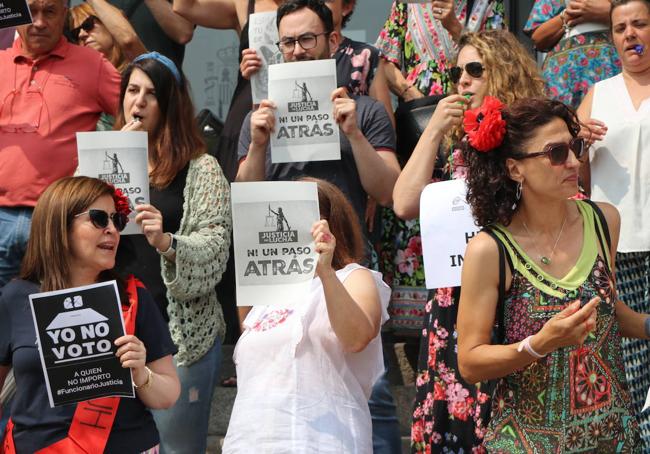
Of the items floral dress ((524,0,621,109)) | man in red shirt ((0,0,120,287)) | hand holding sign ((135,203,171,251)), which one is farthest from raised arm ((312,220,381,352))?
floral dress ((524,0,621,109))

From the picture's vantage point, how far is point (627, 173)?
5.19 m

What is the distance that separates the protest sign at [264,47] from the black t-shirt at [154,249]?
60cm

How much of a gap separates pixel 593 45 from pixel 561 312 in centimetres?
297

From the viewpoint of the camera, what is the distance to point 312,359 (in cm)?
408

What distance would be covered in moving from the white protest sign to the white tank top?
0.91 m

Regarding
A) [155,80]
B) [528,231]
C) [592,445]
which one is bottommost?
[592,445]

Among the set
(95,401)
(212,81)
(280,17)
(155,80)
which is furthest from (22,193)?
(212,81)

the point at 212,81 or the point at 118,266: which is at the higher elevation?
the point at 212,81

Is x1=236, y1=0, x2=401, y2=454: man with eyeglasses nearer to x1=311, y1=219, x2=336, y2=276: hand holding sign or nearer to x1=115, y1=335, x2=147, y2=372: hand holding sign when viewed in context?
x1=311, y1=219, x2=336, y2=276: hand holding sign

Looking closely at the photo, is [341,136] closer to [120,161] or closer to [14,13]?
[120,161]

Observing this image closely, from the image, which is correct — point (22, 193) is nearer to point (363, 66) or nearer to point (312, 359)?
point (363, 66)

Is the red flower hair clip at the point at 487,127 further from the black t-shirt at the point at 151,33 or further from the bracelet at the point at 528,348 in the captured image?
the black t-shirt at the point at 151,33

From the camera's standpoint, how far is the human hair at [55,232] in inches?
162

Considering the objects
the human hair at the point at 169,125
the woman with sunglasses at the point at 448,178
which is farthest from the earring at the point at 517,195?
the human hair at the point at 169,125
